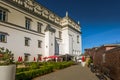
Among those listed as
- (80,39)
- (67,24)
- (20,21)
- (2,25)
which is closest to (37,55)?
(20,21)

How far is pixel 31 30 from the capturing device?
34.3 meters

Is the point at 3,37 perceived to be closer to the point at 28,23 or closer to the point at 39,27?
the point at 28,23

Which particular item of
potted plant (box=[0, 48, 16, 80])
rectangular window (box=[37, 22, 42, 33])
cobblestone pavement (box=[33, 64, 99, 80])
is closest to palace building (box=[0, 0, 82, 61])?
rectangular window (box=[37, 22, 42, 33])

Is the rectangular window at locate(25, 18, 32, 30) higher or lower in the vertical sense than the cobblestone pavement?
higher

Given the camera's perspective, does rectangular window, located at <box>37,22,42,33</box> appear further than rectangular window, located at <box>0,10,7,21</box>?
Yes

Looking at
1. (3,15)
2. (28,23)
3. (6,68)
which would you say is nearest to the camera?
(6,68)

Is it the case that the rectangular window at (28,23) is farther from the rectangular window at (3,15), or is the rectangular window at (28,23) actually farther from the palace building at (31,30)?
the rectangular window at (3,15)

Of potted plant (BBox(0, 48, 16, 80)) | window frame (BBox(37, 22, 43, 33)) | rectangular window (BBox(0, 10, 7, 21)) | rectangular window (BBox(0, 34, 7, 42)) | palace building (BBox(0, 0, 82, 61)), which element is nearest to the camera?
potted plant (BBox(0, 48, 16, 80))

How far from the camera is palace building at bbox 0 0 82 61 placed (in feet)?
92.5

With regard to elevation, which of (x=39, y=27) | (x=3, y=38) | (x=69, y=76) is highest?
(x=39, y=27)

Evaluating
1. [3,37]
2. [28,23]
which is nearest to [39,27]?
[28,23]

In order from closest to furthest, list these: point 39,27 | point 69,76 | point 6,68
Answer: point 6,68 < point 69,76 < point 39,27

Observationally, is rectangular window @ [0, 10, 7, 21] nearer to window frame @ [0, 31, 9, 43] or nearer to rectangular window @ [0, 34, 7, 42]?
window frame @ [0, 31, 9, 43]

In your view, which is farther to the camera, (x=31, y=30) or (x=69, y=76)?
(x=31, y=30)
